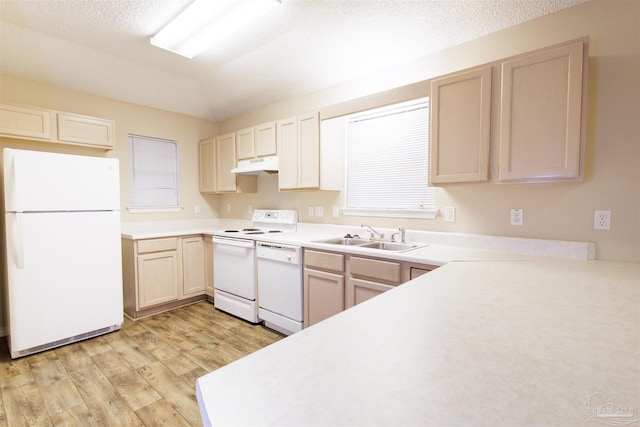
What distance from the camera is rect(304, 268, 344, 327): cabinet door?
2348 millimetres

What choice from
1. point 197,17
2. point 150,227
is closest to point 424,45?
point 197,17

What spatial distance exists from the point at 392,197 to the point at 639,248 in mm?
1623

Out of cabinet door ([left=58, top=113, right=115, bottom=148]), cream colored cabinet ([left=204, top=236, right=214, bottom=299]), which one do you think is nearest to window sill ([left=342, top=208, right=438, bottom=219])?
cream colored cabinet ([left=204, top=236, right=214, bottom=299])

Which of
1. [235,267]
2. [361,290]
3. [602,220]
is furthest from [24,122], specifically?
[602,220]

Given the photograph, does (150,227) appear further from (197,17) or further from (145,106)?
(197,17)

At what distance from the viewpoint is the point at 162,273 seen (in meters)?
3.31

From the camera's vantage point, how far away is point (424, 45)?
95.4 inches

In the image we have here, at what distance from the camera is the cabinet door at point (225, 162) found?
3.79 m

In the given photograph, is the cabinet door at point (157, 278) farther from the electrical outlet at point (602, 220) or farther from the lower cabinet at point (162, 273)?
the electrical outlet at point (602, 220)

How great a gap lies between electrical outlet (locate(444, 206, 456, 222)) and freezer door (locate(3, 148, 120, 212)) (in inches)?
117

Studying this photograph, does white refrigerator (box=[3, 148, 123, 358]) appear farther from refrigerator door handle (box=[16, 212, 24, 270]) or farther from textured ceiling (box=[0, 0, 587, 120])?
textured ceiling (box=[0, 0, 587, 120])

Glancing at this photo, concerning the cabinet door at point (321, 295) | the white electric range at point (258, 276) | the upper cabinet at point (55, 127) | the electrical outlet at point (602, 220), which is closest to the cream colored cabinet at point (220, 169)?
the white electric range at point (258, 276)

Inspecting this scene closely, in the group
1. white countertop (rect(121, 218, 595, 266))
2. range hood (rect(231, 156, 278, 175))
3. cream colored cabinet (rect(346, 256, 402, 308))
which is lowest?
cream colored cabinet (rect(346, 256, 402, 308))

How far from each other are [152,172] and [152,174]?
0.03 m
